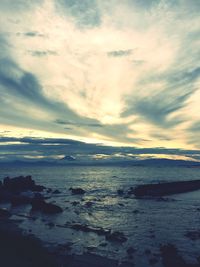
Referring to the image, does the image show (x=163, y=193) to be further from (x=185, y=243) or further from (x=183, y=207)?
(x=185, y=243)

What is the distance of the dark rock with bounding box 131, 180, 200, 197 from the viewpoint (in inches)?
3344

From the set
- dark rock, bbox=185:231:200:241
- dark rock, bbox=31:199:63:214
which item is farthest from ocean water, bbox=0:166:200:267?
dark rock, bbox=31:199:63:214

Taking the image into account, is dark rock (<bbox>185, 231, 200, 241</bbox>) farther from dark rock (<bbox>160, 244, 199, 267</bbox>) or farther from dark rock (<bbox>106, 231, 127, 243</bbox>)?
dark rock (<bbox>106, 231, 127, 243</bbox>)

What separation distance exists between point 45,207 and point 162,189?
167 feet

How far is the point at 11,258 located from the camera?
29438 millimetres

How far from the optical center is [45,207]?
187 ft

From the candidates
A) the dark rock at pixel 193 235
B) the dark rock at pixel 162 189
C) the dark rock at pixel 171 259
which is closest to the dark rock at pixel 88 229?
the dark rock at pixel 193 235

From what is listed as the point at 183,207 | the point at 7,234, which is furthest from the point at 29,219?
the point at 183,207

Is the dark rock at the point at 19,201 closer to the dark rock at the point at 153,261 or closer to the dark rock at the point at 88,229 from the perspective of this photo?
the dark rock at the point at 88,229

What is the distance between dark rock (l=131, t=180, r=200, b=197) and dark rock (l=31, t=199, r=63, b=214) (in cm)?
3316

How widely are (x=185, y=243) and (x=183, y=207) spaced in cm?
2854

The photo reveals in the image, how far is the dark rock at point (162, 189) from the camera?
84.9 meters

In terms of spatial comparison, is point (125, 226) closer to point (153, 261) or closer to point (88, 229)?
point (88, 229)

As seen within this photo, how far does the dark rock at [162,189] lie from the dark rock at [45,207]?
3316 centimetres
